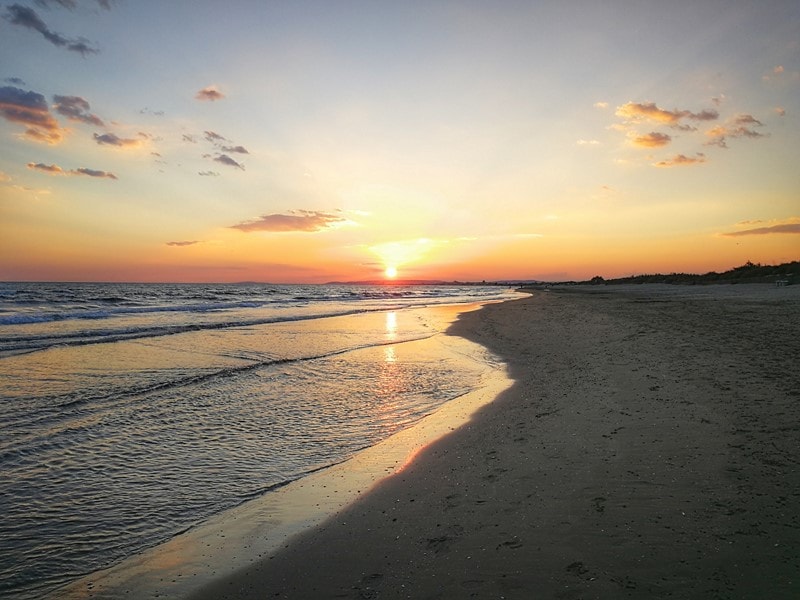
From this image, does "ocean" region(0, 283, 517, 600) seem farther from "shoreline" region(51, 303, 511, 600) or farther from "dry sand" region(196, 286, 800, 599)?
"dry sand" region(196, 286, 800, 599)

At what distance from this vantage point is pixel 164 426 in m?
9.00

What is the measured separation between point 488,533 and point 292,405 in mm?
7005

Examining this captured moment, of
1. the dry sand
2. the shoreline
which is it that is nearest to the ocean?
the shoreline

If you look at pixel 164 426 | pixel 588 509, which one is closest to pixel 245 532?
pixel 588 509

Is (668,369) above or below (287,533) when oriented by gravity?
above

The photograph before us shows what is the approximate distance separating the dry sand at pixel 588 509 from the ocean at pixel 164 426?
1800 mm

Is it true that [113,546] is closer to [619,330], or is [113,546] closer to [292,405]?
[292,405]

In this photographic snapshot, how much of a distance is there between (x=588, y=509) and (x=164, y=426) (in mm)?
8041

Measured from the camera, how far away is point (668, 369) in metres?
11.2

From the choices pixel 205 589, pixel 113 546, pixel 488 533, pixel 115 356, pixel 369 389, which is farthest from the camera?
pixel 115 356

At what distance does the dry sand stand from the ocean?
1800mm

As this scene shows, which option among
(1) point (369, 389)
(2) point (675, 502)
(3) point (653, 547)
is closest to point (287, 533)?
(3) point (653, 547)

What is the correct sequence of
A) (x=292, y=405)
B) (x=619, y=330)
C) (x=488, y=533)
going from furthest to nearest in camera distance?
(x=619, y=330) < (x=292, y=405) < (x=488, y=533)

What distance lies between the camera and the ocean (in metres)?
5.23
